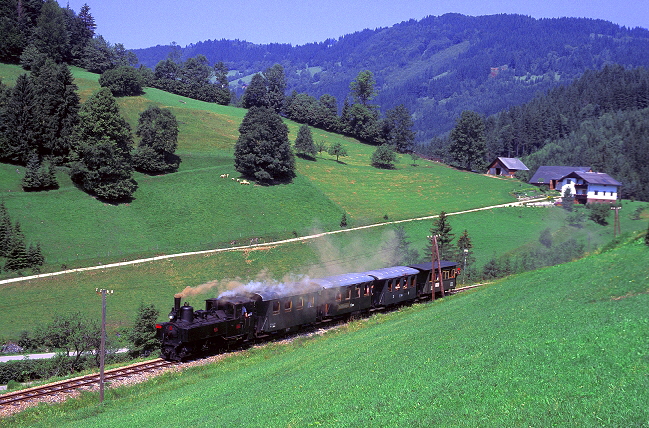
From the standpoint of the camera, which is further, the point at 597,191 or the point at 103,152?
the point at 597,191

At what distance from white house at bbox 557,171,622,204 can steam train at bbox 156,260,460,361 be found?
77.1 metres

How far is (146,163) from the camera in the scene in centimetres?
8869

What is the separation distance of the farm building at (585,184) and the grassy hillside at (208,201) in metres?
9.08

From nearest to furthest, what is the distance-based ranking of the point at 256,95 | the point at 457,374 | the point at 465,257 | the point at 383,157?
the point at 457,374 → the point at 465,257 → the point at 383,157 → the point at 256,95

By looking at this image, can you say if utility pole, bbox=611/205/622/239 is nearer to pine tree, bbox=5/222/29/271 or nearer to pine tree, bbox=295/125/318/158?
pine tree, bbox=295/125/318/158

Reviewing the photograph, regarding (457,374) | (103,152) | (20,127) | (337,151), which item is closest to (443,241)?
(457,374)

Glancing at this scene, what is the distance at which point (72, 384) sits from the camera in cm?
2922

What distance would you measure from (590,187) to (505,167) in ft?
116

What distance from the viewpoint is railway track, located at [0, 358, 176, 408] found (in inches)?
1048

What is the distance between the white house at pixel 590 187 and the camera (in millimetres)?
108688

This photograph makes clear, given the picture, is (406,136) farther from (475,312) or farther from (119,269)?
(475,312)

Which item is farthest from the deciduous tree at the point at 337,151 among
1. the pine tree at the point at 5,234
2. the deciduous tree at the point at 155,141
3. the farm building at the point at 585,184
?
the pine tree at the point at 5,234

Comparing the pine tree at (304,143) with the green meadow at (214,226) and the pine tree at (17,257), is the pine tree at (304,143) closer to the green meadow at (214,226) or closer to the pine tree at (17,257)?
the green meadow at (214,226)

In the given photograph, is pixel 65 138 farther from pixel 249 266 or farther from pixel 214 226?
pixel 249 266
